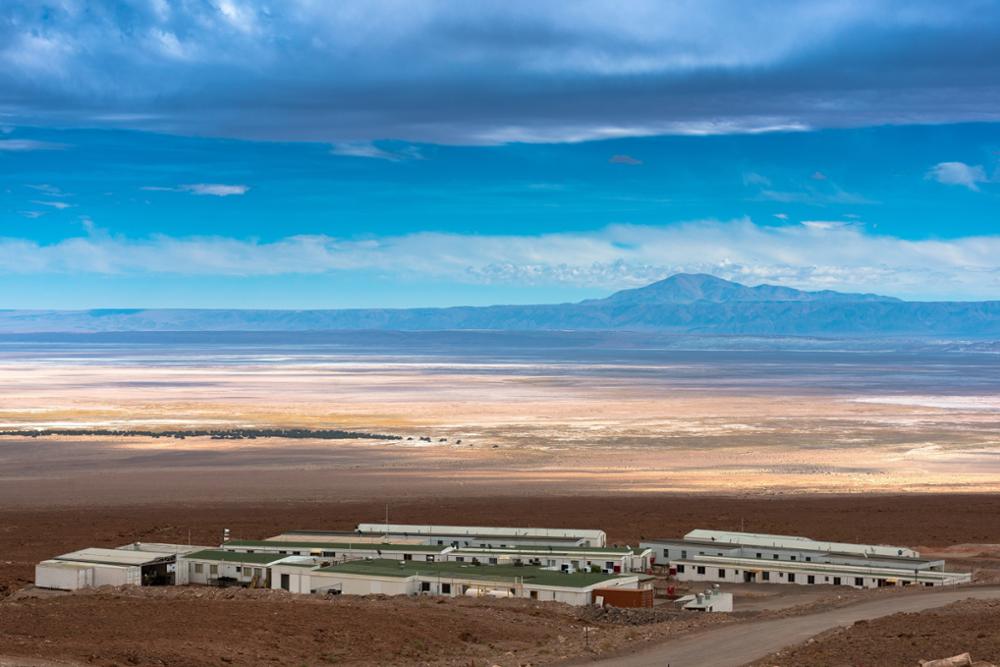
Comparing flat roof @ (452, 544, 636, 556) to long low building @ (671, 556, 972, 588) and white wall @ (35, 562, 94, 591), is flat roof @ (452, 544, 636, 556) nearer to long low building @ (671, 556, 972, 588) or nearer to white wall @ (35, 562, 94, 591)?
long low building @ (671, 556, 972, 588)

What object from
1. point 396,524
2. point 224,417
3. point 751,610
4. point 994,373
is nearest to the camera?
point 751,610

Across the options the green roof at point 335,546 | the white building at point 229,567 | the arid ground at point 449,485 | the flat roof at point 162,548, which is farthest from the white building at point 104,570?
the green roof at point 335,546

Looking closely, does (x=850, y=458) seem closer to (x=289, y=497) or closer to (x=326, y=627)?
(x=289, y=497)

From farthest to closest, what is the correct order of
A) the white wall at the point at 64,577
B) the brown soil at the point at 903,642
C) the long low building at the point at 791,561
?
the long low building at the point at 791,561 → the white wall at the point at 64,577 → the brown soil at the point at 903,642

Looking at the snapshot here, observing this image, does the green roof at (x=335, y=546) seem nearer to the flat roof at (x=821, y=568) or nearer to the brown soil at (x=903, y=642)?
the flat roof at (x=821, y=568)

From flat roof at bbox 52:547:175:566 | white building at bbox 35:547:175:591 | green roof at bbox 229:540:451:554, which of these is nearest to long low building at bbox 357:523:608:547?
green roof at bbox 229:540:451:554

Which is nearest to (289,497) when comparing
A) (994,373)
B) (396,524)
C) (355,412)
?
(396,524)
